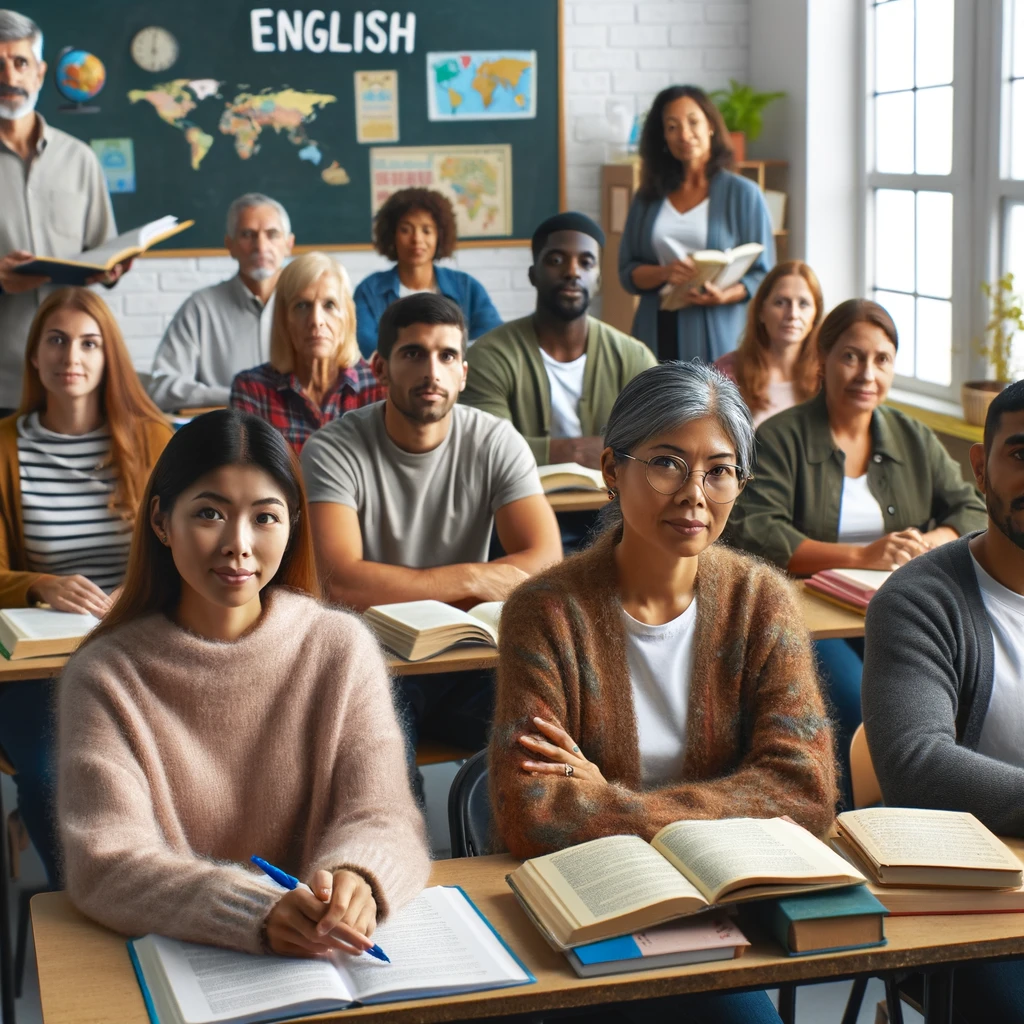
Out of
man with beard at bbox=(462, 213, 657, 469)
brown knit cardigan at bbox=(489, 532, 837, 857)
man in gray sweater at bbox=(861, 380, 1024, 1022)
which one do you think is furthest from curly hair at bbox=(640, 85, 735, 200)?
brown knit cardigan at bbox=(489, 532, 837, 857)

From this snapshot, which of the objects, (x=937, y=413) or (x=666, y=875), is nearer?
(x=666, y=875)

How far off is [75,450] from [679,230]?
8.57ft

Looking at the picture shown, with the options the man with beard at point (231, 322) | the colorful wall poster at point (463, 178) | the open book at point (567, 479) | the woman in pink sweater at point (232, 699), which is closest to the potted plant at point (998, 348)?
the open book at point (567, 479)

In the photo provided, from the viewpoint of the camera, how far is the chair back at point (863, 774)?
80.0 inches

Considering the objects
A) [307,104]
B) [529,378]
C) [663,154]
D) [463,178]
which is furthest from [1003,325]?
[307,104]

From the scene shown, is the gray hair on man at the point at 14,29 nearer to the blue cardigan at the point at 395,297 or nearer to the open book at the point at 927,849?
the blue cardigan at the point at 395,297

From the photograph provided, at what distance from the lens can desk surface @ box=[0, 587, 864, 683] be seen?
2.32 m

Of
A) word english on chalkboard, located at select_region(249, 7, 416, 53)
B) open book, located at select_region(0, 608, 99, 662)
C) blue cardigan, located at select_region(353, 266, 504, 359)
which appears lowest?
open book, located at select_region(0, 608, 99, 662)

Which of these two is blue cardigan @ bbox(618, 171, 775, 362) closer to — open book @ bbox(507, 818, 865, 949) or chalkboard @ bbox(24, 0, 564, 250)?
chalkboard @ bbox(24, 0, 564, 250)

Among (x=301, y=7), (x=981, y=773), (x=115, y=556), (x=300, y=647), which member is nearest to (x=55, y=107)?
(x=301, y=7)

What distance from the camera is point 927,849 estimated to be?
147 centimetres

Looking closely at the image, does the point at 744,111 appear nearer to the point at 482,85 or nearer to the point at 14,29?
the point at 482,85

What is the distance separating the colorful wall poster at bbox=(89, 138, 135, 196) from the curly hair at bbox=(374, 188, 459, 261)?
1.62m

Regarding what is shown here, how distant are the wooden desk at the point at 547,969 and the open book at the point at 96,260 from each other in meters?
2.70
